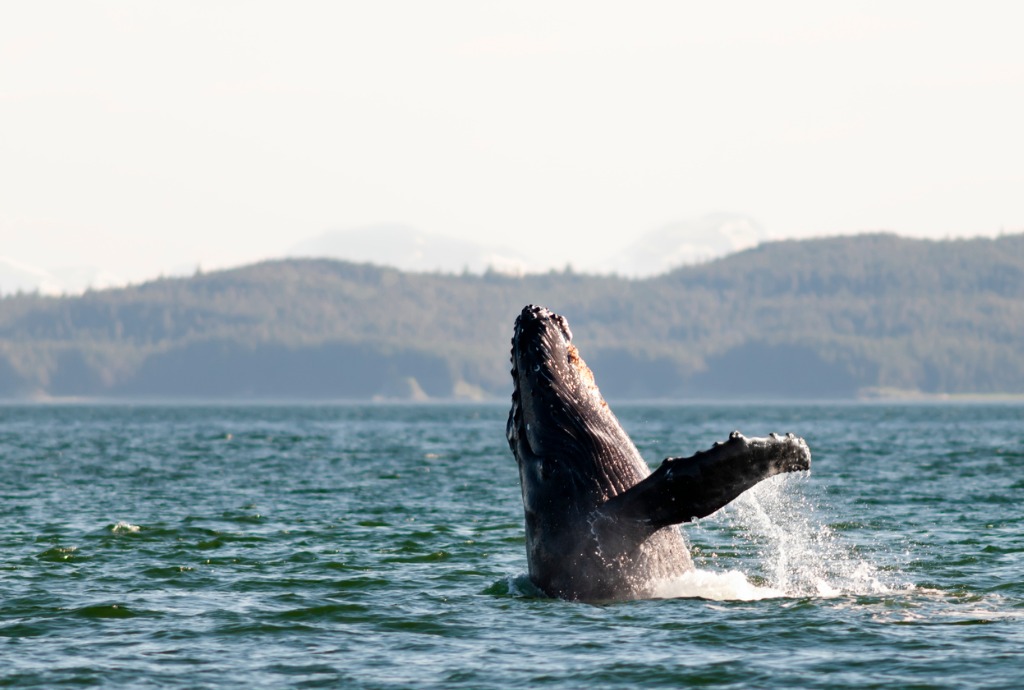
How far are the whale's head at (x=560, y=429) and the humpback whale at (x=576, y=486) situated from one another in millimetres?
10

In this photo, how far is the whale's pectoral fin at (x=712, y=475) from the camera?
517 inches

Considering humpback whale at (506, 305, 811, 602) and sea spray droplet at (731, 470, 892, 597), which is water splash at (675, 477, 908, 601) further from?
humpback whale at (506, 305, 811, 602)

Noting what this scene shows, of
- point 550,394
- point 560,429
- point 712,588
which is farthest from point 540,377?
point 712,588

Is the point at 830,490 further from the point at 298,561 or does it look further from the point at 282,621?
the point at 282,621

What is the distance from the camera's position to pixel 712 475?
44.0 feet

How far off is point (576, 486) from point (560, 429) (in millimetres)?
618

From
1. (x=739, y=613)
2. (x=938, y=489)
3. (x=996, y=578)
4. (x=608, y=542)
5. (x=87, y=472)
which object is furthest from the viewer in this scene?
(x=87, y=472)

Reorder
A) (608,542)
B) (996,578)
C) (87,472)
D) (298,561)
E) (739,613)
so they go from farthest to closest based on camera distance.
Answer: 1. (87,472)
2. (298,561)
3. (996,578)
4. (739,613)
5. (608,542)

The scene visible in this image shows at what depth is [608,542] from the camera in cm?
1495

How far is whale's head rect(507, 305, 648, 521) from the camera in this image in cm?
1505

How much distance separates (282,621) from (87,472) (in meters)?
32.1

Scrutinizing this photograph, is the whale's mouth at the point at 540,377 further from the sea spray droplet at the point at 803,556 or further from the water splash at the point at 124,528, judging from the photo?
the water splash at the point at 124,528

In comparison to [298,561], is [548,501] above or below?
above

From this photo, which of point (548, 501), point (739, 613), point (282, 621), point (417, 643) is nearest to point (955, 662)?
point (739, 613)
